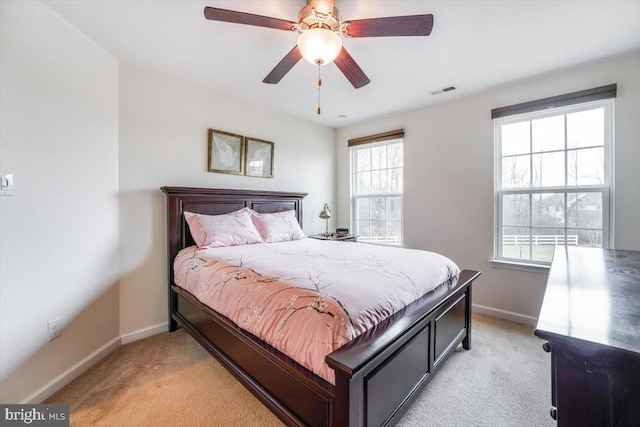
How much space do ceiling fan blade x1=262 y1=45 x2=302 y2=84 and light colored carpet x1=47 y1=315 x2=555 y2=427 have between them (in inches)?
88.9

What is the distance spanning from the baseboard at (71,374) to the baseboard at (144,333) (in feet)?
0.22

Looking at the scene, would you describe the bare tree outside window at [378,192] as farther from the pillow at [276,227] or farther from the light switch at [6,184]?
the light switch at [6,184]

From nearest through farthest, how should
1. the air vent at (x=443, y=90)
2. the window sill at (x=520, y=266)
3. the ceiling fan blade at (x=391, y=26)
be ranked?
1. the ceiling fan blade at (x=391, y=26)
2. the window sill at (x=520, y=266)
3. the air vent at (x=443, y=90)

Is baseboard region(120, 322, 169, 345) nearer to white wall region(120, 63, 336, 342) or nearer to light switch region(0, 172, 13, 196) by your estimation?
white wall region(120, 63, 336, 342)

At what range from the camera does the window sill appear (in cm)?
267

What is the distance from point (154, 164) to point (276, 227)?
1.37m

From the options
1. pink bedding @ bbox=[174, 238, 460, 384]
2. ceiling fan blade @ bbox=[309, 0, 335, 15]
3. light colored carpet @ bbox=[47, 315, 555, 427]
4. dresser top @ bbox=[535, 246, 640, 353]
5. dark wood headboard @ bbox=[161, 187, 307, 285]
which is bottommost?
light colored carpet @ bbox=[47, 315, 555, 427]

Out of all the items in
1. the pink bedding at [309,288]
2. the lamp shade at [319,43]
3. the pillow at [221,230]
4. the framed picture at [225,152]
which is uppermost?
the lamp shade at [319,43]

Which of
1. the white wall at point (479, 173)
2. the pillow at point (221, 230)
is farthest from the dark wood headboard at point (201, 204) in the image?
the white wall at point (479, 173)

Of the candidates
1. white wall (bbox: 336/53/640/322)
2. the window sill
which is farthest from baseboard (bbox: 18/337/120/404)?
the window sill

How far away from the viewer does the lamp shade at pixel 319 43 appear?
1517mm

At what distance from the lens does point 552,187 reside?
2.72m

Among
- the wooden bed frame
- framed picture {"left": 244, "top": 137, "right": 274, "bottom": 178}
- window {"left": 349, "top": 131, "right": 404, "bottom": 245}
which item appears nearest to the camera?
the wooden bed frame

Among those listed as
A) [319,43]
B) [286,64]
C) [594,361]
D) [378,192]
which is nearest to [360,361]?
[594,361]
